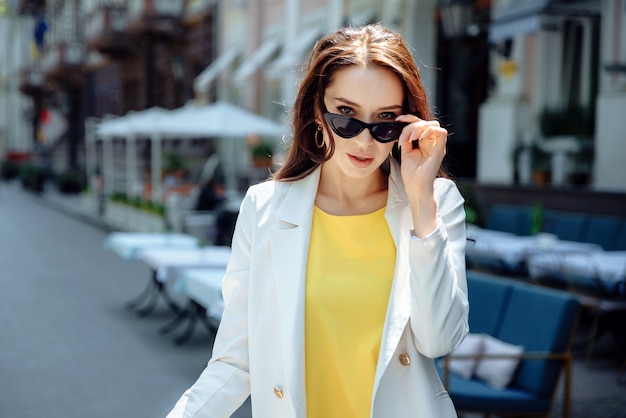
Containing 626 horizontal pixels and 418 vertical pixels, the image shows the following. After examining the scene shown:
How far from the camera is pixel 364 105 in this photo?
7.41ft

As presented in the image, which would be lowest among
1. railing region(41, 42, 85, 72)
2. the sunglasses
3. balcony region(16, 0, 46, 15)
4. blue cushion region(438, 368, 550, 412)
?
blue cushion region(438, 368, 550, 412)

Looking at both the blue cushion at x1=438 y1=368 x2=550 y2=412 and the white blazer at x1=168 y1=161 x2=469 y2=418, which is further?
the blue cushion at x1=438 y1=368 x2=550 y2=412

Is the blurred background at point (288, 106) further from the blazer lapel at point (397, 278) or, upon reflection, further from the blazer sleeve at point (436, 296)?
the blazer sleeve at point (436, 296)

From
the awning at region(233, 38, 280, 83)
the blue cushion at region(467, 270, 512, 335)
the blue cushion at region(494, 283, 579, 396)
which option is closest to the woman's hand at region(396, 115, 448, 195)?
the blue cushion at region(494, 283, 579, 396)

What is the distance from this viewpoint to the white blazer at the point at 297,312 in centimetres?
210

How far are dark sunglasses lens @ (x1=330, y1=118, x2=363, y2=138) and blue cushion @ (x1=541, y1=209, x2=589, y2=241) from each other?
32.3 feet

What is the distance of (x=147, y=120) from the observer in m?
20.2

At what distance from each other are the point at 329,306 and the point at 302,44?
2066cm

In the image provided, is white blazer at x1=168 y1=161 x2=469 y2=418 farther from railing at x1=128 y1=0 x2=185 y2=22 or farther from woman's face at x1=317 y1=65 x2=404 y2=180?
railing at x1=128 y1=0 x2=185 y2=22

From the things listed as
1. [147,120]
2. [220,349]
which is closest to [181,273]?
[220,349]

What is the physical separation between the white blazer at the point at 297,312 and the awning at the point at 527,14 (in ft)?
35.5

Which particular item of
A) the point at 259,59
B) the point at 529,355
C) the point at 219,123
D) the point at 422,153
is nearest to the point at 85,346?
the point at 529,355

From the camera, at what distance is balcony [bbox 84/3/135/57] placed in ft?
120

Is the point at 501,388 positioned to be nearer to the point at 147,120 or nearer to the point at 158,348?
the point at 158,348
